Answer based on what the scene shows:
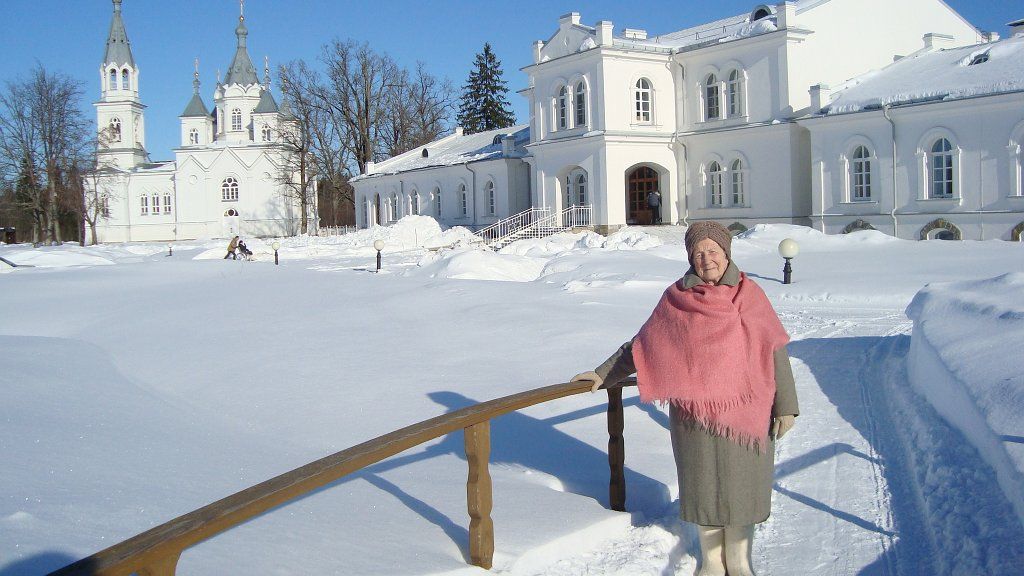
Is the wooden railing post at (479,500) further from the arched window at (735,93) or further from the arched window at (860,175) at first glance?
the arched window at (735,93)

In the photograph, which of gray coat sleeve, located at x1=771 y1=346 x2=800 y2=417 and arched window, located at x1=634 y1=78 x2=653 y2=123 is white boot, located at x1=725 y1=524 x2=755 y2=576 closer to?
gray coat sleeve, located at x1=771 y1=346 x2=800 y2=417

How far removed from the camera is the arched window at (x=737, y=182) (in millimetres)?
32125

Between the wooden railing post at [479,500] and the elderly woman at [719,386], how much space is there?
847 millimetres

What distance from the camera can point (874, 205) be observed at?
91.2 ft

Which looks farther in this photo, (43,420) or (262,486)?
(43,420)

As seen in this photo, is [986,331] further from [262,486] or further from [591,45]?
[591,45]

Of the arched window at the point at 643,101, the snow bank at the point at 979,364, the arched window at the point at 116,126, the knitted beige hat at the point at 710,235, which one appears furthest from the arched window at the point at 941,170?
the arched window at the point at 116,126

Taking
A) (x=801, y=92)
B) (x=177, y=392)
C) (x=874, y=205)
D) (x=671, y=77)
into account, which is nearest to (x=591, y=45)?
(x=671, y=77)

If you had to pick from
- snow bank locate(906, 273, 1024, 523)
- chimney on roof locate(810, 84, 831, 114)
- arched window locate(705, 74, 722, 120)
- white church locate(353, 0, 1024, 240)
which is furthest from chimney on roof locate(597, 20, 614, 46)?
snow bank locate(906, 273, 1024, 523)

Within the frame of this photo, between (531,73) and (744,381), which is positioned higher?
(531,73)

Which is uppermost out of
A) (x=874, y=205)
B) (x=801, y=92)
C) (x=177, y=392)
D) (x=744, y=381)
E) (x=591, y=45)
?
(x=591, y=45)

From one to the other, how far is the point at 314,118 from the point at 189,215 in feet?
68.2

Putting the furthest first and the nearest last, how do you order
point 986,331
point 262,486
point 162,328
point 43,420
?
point 162,328 < point 986,331 < point 43,420 < point 262,486

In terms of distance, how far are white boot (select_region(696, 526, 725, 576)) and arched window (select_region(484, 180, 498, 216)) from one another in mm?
37252
